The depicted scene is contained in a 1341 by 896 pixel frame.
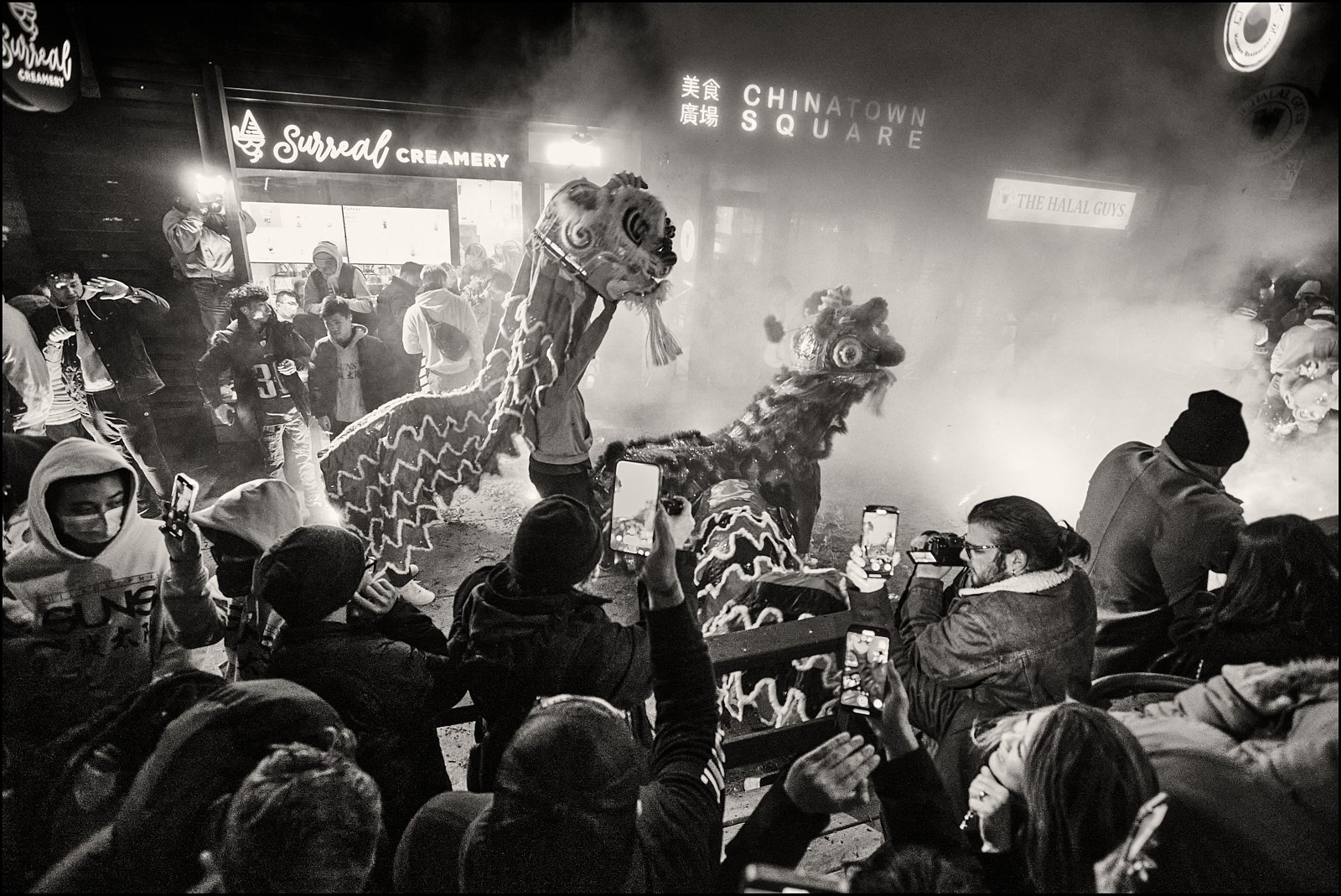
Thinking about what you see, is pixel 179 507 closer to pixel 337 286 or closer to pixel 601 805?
pixel 337 286

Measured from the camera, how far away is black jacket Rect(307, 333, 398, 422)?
9.73 feet

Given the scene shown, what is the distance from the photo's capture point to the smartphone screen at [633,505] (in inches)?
106

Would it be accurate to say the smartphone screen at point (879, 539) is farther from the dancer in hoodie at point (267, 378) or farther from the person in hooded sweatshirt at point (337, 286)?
the person in hooded sweatshirt at point (337, 286)

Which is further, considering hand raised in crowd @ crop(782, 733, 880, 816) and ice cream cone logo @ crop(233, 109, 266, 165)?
ice cream cone logo @ crop(233, 109, 266, 165)

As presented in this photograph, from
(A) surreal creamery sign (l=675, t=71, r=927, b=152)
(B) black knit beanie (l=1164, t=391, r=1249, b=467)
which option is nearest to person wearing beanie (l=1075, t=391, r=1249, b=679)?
(B) black knit beanie (l=1164, t=391, r=1249, b=467)

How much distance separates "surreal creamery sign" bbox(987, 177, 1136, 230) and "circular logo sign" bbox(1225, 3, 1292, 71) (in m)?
1.36

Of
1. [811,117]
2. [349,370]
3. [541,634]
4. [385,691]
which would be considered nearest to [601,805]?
[541,634]

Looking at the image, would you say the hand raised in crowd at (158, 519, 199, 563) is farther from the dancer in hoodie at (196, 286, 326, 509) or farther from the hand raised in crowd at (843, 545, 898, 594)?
the hand raised in crowd at (843, 545, 898, 594)

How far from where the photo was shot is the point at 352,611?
1.90 meters

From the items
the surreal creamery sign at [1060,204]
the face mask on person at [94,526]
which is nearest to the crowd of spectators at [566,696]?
the face mask on person at [94,526]

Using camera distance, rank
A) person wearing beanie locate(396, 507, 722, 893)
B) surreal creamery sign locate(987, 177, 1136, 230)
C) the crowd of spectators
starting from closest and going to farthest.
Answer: person wearing beanie locate(396, 507, 722, 893) < the crowd of spectators < surreal creamery sign locate(987, 177, 1136, 230)

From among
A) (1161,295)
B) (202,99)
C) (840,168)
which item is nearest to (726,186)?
(840,168)

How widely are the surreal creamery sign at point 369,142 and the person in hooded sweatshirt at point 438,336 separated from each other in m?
0.58

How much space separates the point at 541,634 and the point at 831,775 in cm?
91
